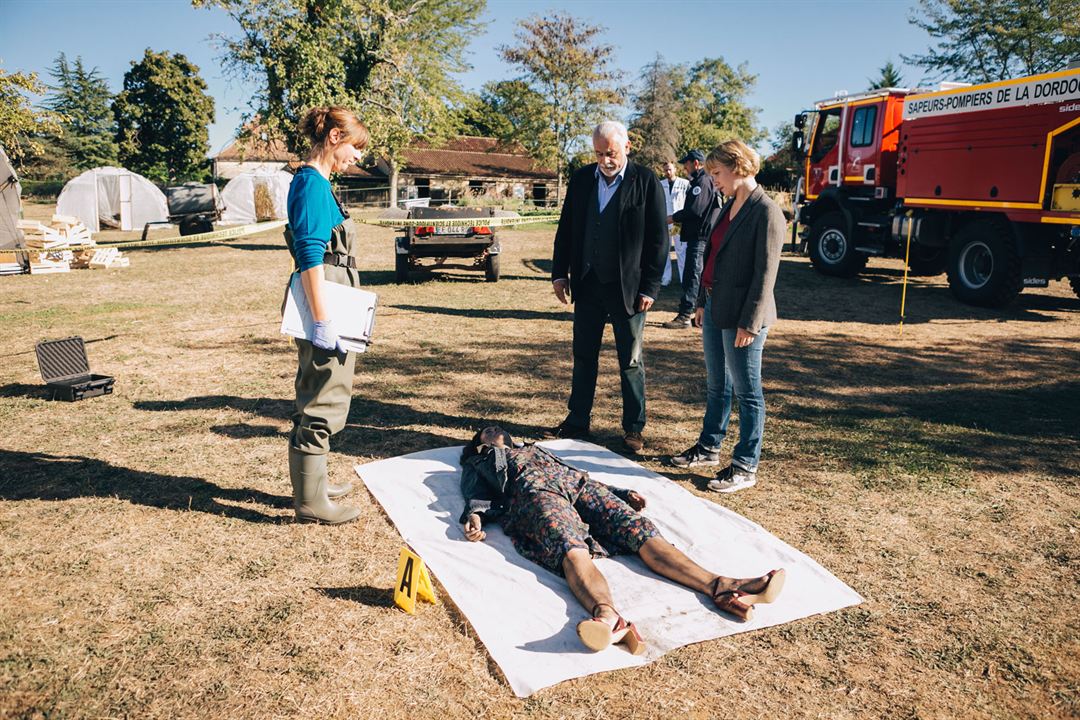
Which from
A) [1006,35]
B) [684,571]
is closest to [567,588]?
[684,571]

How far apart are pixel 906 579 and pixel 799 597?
0.62m

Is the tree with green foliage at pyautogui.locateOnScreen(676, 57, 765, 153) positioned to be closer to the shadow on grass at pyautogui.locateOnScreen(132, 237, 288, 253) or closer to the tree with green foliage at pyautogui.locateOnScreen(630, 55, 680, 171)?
the tree with green foliage at pyautogui.locateOnScreen(630, 55, 680, 171)

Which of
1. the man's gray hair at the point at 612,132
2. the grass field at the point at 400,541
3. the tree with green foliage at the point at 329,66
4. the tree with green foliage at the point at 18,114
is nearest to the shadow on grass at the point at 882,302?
the grass field at the point at 400,541

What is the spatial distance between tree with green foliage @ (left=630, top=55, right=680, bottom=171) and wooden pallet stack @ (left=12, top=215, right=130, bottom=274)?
42500mm

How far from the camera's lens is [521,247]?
20.0 meters

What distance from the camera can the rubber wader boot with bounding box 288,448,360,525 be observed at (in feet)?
Answer: 12.2

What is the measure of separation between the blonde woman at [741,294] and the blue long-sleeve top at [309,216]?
7.48ft

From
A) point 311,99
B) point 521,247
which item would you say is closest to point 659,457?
point 521,247

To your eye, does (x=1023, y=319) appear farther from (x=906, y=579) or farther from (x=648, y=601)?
(x=648, y=601)

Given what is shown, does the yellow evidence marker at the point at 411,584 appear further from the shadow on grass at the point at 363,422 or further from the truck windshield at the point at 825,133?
the truck windshield at the point at 825,133

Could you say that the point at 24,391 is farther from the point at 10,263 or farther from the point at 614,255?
the point at 10,263

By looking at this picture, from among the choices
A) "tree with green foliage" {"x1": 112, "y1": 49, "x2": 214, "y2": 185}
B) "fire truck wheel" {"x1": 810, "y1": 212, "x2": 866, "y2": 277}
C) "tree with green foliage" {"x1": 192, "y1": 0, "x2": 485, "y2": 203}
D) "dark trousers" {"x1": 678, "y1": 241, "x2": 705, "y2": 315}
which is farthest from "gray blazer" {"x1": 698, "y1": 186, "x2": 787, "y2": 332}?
"tree with green foliage" {"x1": 112, "y1": 49, "x2": 214, "y2": 185}

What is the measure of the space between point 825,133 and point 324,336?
1295cm

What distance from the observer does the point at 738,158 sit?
4.00m
